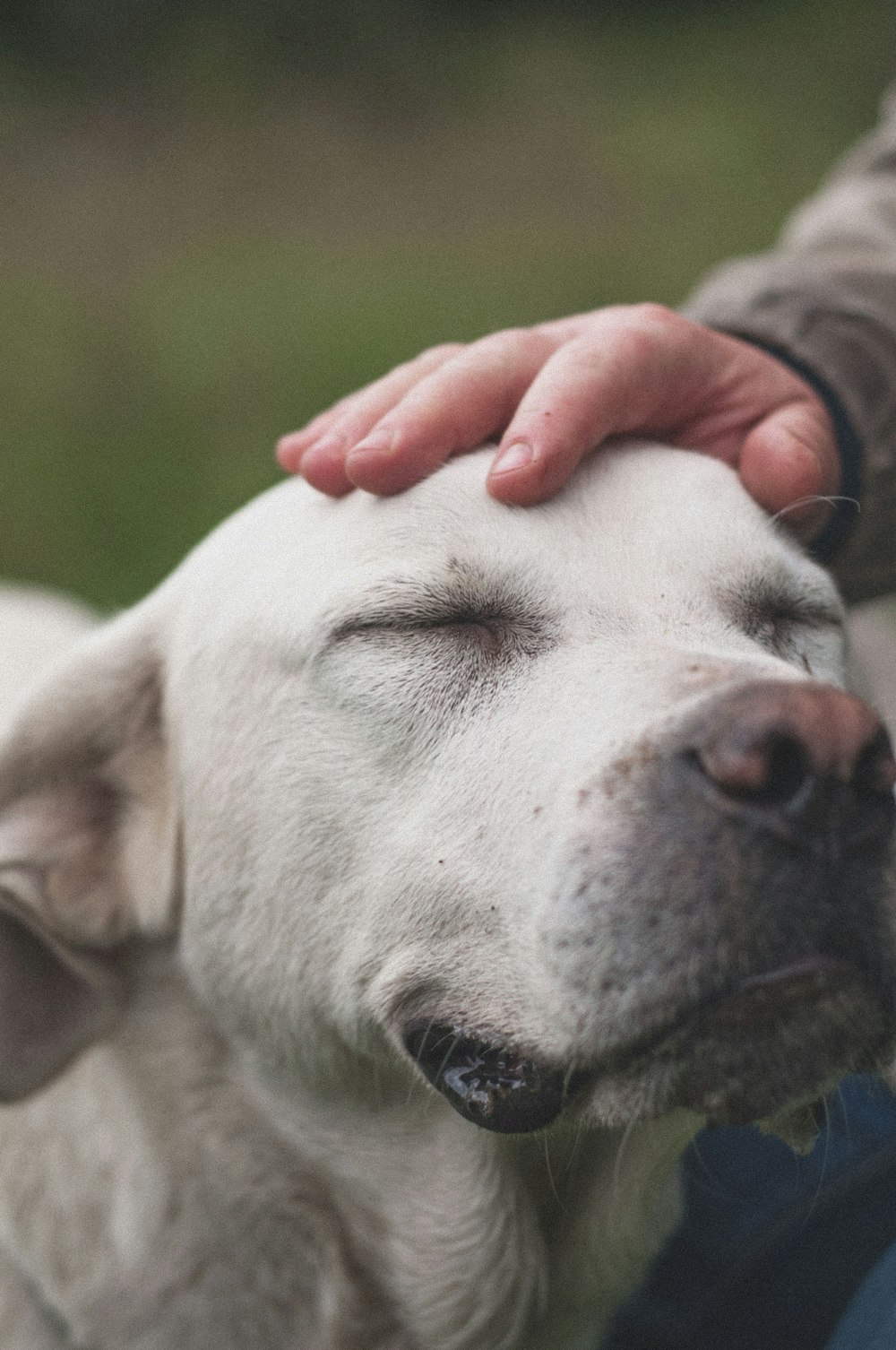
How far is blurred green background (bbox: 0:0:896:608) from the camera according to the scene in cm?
727

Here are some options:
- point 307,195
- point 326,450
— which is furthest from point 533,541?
point 307,195

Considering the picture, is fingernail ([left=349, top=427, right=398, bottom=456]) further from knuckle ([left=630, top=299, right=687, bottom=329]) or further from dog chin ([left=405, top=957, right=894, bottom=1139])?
dog chin ([left=405, top=957, right=894, bottom=1139])

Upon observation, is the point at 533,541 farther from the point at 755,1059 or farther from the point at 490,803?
the point at 755,1059

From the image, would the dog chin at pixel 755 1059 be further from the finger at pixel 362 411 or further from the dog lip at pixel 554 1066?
the finger at pixel 362 411

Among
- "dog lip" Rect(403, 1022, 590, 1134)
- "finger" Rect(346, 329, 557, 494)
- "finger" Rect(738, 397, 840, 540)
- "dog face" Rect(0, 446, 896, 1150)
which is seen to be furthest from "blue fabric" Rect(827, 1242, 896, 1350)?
"finger" Rect(346, 329, 557, 494)

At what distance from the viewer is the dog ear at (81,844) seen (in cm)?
236

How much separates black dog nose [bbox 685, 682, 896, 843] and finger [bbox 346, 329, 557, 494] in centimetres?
71

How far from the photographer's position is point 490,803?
6.23ft

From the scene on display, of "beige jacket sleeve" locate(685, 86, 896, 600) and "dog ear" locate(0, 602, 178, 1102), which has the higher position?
"beige jacket sleeve" locate(685, 86, 896, 600)

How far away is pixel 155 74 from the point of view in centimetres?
1098

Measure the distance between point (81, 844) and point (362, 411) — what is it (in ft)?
2.90

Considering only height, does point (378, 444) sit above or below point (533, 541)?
above

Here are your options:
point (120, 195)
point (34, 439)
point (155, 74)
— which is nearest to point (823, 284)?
point (34, 439)

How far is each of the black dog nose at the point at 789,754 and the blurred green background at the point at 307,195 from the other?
14.8 feet
